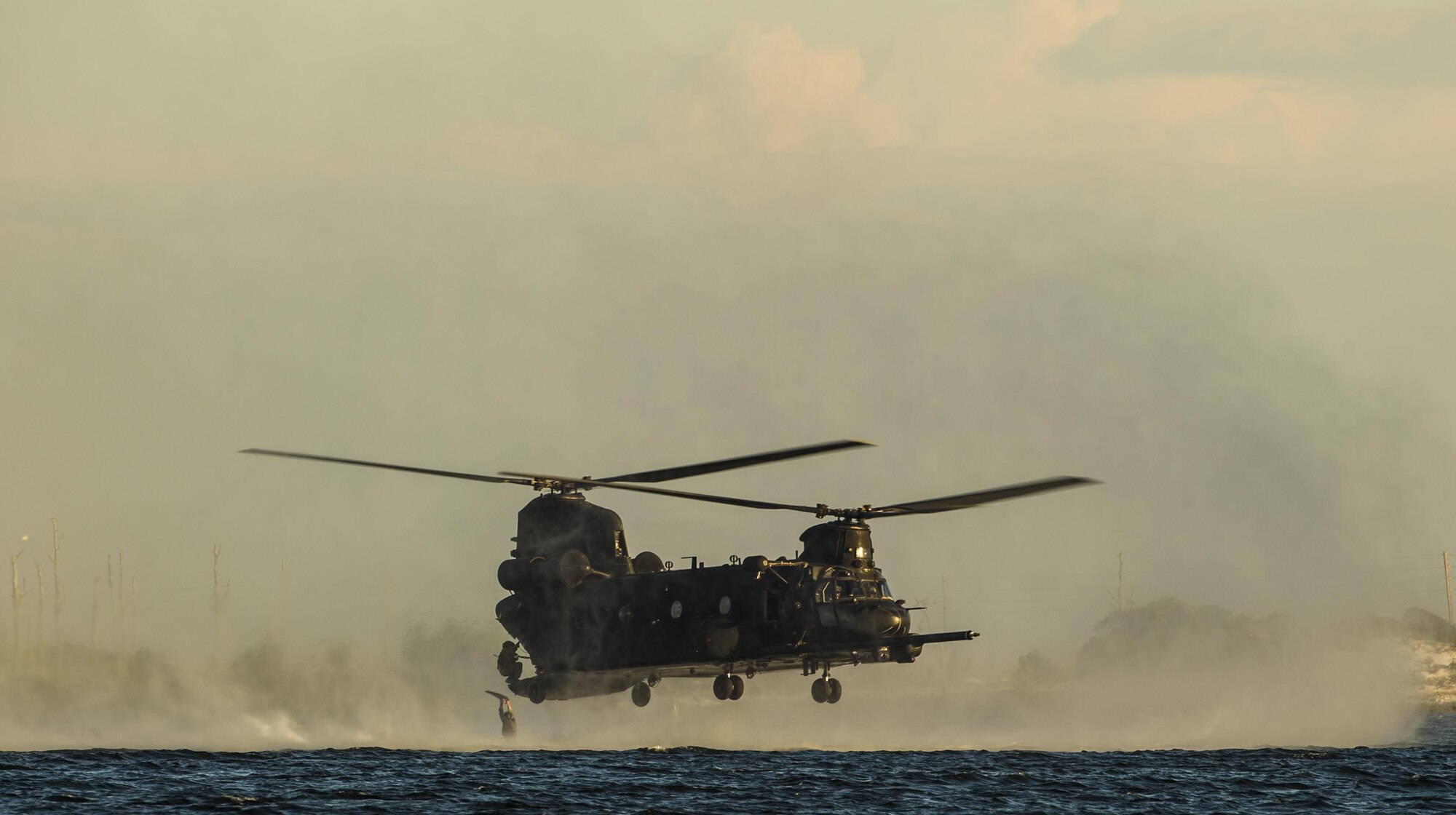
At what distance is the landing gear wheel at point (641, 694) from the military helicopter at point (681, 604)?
0.04m

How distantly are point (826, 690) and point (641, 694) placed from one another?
238 inches

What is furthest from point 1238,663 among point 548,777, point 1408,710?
point 548,777

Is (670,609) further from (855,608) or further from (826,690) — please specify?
(855,608)

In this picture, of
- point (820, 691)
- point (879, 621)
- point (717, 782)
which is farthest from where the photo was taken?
point (820, 691)

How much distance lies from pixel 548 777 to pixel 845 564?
8880mm

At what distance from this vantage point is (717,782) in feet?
119

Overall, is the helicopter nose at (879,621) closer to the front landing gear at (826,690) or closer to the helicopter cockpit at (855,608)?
the helicopter cockpit at (855,608)

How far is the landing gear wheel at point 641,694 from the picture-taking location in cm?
4250

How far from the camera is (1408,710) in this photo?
5912 cm

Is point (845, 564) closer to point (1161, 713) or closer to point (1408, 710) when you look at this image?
point (1161, 713)

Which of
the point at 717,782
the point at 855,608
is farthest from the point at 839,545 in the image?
the point at 717,782

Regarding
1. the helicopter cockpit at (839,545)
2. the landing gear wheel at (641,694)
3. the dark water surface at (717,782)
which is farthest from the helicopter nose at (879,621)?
the landing gear wheel at (641,694)

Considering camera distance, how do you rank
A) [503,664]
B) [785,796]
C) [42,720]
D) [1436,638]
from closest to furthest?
1. [785,796]
2. [503,664]
3. [42,720]
4. [1436,638]

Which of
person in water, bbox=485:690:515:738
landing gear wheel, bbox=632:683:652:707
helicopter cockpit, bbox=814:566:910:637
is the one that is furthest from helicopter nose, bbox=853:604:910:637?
person in water, bbox=485:690:515:738
